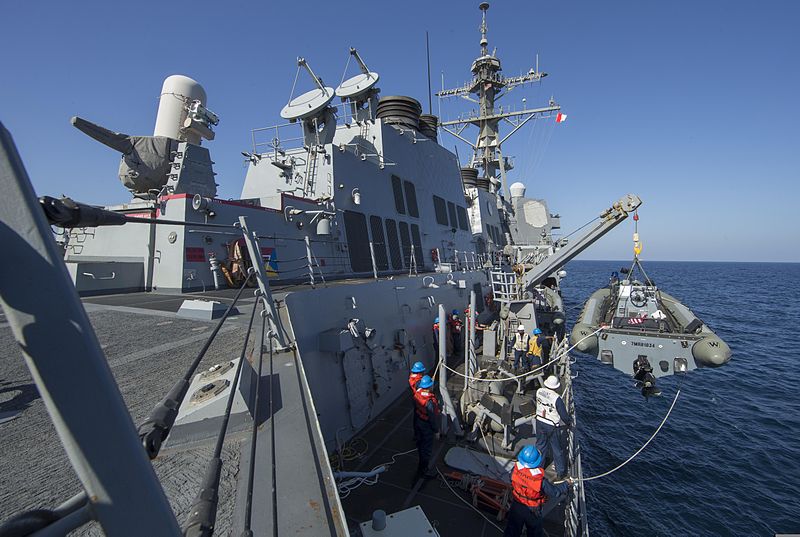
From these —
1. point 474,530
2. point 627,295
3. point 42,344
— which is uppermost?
point 42,344

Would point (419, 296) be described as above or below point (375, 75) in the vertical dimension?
below

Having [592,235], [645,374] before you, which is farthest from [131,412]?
[645,374]

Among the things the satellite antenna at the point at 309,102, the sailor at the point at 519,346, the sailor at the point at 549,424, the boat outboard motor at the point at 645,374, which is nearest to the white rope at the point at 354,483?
the sailor at the point at 549,424

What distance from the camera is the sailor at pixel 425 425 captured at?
18.4ft

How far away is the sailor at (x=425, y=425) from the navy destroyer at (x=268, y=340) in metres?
0.28

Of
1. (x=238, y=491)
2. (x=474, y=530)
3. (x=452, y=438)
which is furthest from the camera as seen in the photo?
(x=452, y=438)

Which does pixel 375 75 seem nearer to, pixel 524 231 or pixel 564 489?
pixel 564 489

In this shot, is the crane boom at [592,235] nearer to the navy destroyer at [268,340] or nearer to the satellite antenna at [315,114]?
the navy destroyer at [268,340]

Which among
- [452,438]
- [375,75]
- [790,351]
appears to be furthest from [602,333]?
[790,351]

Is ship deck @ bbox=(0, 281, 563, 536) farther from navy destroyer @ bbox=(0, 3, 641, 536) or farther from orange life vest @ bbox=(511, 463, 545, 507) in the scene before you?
orange life vest @ bbox=(511, 463, 545, 507)

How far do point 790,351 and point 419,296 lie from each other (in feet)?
79.3

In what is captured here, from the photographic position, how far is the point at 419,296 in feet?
31.8

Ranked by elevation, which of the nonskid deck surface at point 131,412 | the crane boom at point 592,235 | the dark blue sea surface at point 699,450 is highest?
the crane boom at point 592,235

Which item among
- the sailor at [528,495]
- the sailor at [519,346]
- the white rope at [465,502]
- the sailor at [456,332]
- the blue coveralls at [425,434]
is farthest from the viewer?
the sailor at [456,332]
